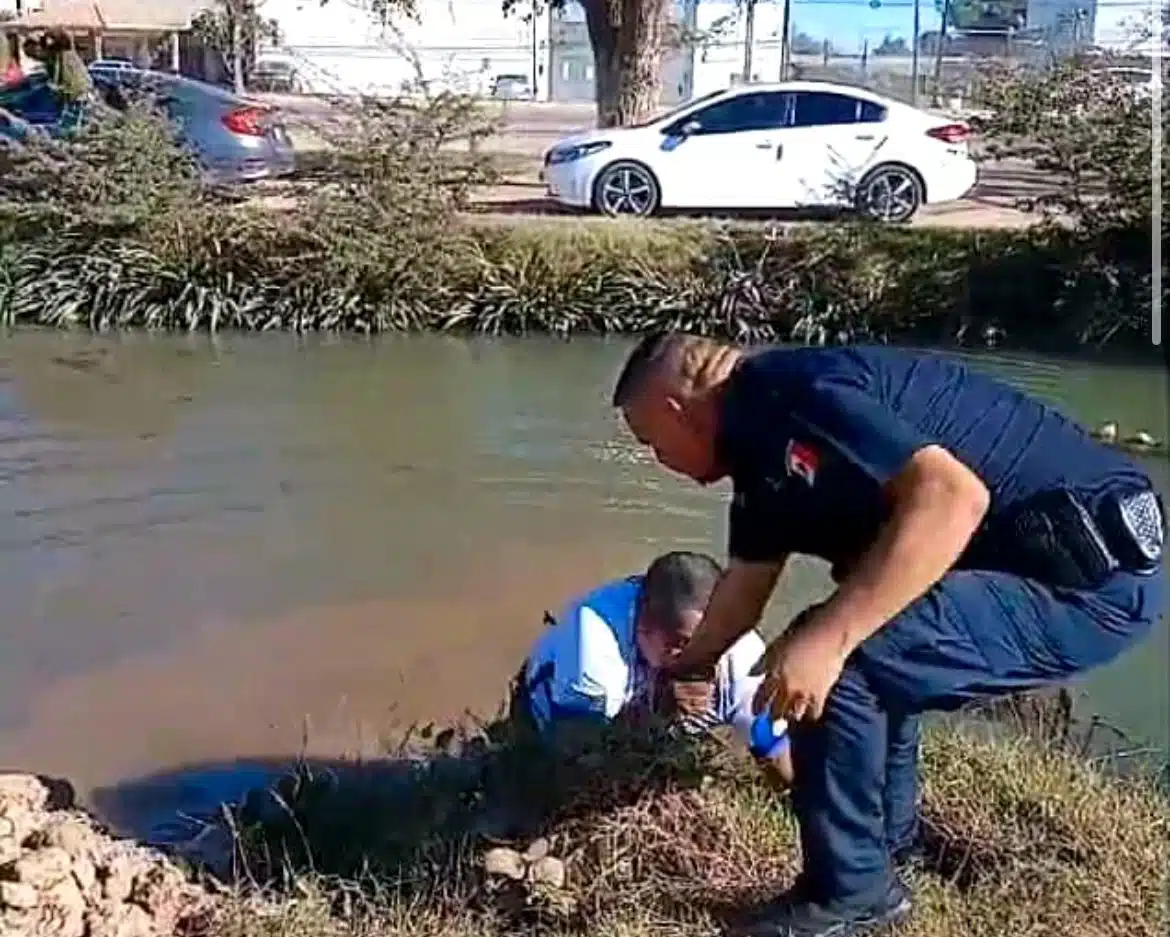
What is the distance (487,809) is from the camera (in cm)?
422

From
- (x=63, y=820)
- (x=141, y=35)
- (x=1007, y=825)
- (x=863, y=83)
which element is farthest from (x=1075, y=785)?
(x=141, y=35)

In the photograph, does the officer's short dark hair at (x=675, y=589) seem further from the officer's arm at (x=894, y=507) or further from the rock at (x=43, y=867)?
the rock at (x=43, y=867)

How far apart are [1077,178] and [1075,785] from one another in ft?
37.9

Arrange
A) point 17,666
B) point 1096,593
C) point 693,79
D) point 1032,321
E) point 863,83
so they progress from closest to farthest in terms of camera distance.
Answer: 1. point 1096,593
2. point 17,666
3. point 1032,321
4. point 863,83
5. point 693,79

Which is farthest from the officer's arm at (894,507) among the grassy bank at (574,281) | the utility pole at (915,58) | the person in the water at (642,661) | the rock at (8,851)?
the utility pole at (915,58)

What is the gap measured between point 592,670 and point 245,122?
578 inches

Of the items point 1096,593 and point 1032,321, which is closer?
point 1096,593

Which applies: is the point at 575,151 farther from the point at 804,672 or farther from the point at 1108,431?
the point at 804,672

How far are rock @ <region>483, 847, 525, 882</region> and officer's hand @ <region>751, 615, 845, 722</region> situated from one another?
86 cm

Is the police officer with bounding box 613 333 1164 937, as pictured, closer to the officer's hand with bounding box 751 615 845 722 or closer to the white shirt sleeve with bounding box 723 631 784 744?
the officer's hand with bounding box 751 615 845 722

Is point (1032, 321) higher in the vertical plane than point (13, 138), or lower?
lower

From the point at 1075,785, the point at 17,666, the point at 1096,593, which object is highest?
the point at 1096,593

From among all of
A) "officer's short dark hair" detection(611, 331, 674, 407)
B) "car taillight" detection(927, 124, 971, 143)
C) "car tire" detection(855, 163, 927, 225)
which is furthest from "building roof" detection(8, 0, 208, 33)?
"officer's short dark hair" detection(611, 331, 674, 407)

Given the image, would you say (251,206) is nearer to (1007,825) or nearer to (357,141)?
(357,141)
